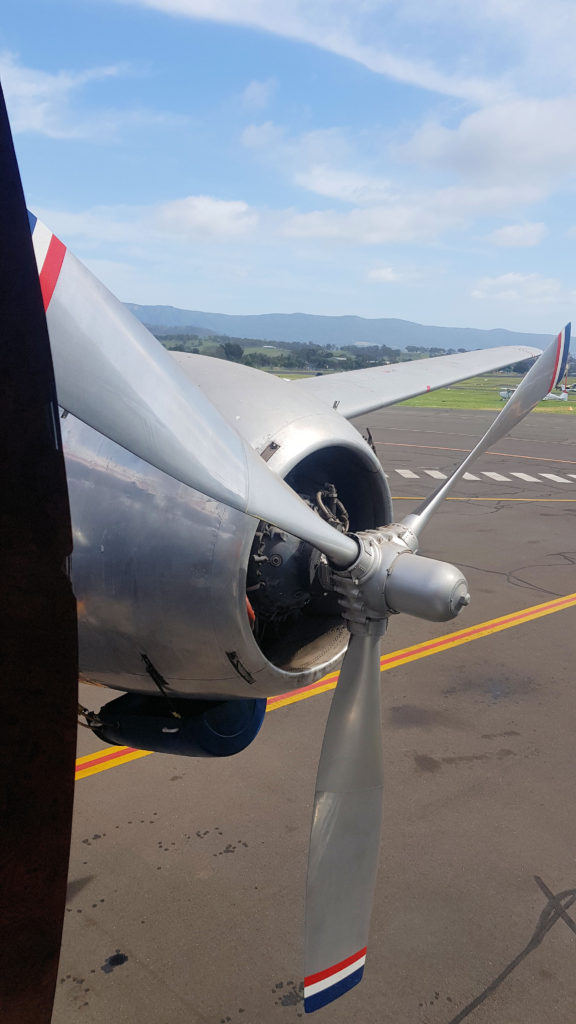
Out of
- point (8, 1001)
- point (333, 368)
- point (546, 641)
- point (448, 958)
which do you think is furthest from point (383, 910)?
point (333, 368)

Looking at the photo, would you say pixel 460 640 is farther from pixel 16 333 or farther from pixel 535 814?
pixel 16 333

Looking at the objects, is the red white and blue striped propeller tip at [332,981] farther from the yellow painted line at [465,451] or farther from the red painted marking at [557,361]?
the yellow painted line at [465,451]

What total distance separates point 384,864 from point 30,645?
550 cm

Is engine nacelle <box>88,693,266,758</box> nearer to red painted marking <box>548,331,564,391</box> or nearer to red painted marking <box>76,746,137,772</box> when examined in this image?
red painted marking <box>76,746,137,772</box>

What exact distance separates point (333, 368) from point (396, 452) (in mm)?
47833

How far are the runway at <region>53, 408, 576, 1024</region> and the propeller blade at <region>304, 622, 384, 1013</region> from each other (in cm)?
119

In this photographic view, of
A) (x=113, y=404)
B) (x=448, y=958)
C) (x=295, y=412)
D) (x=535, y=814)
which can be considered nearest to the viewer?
(x=113, y=404)

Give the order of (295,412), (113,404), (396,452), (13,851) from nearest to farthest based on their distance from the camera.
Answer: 1. (13,851)
2. (113,404)
3. (295,412)
4. (396,452)

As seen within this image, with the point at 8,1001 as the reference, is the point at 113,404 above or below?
above

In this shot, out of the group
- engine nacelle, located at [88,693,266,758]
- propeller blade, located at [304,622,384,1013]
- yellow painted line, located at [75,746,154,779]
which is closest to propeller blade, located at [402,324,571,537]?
propeller blade, located at [304,622,384,1013]


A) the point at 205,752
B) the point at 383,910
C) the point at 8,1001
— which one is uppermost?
the point at 8,1001

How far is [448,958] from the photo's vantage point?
17.9ft

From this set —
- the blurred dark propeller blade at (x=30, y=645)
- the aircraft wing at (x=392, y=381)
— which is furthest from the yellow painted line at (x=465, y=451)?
the blurred dark propeller blade at (x=30, y=645)

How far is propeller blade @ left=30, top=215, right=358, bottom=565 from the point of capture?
2463 millimetres
